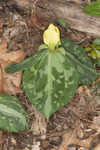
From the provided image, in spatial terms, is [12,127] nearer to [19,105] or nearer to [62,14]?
[19,105]

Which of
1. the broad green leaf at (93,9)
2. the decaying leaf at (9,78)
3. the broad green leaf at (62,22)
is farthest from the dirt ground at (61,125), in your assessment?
the broad green leaf at (93,9)

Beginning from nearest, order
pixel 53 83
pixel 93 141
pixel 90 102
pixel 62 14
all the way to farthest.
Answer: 1. pixel 53 83
2. pixel 93 141
3. pixel 90 102
4. pixel 62 14

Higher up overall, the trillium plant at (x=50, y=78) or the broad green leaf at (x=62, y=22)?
the broad green leaf at (x=62, y=22)

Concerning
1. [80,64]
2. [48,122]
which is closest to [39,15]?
[80,64]

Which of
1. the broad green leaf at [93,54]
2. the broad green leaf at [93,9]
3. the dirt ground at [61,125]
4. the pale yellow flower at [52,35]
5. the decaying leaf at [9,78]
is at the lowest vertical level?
the dirt ground at [61,125]

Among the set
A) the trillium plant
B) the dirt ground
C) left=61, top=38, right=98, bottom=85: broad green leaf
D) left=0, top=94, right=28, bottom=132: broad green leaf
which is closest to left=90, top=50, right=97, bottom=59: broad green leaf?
left=61, top=38, right=98, bottom=85: broad green leaf

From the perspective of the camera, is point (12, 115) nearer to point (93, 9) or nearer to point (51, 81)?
point (51, 81)

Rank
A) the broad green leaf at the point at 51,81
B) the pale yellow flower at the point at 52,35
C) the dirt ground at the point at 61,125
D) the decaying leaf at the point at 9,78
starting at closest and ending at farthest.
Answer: the pale yellow flower at the point at 52,35, the broad green leaf at the point at 51,81, the dirt ground at the point at 61,125, the decaying leaf at the point at 9,78

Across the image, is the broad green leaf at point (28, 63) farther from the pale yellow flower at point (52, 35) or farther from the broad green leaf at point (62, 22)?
the broad green leaf at point (62, 22)
